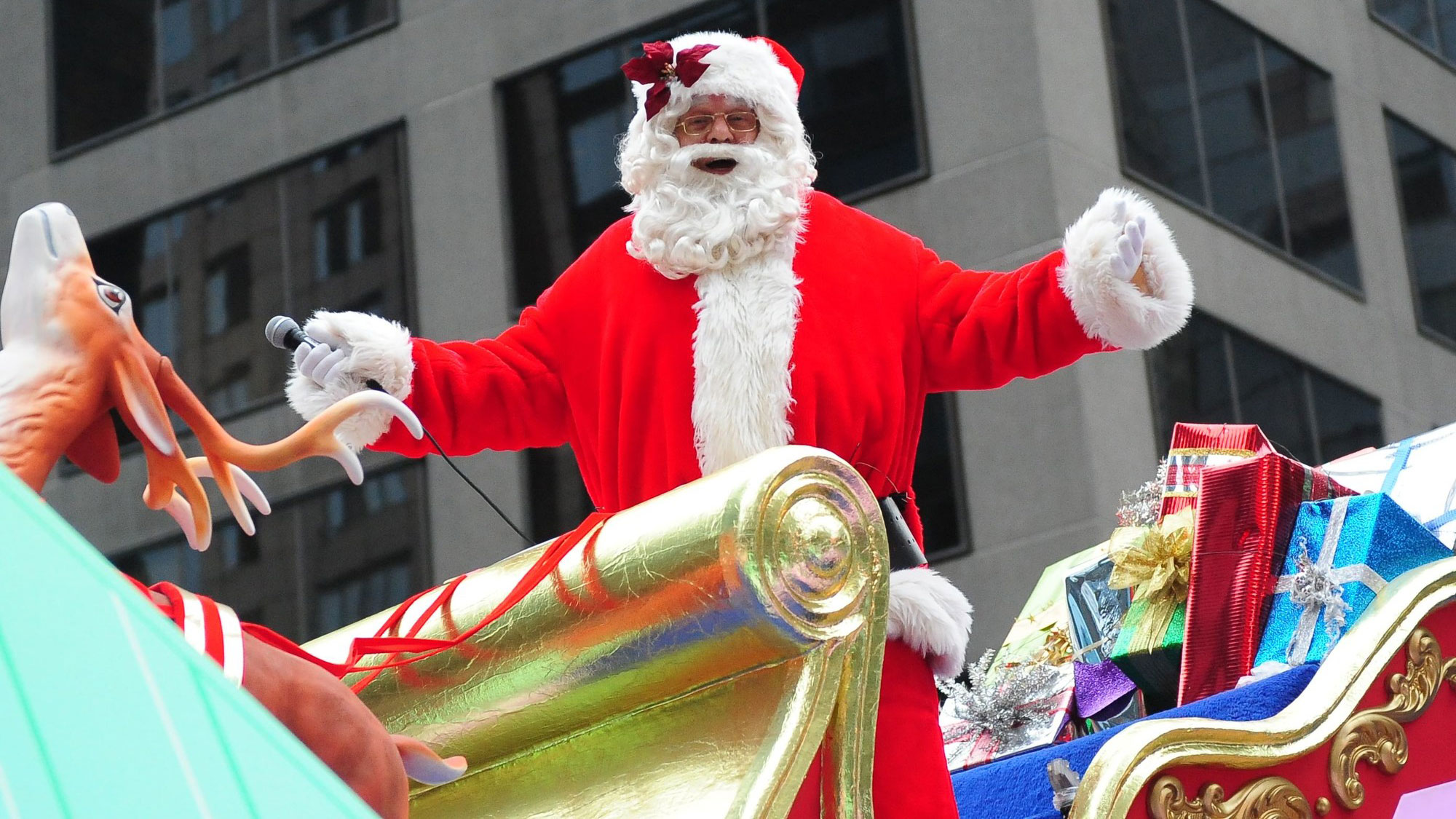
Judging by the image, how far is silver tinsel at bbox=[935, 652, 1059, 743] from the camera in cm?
421

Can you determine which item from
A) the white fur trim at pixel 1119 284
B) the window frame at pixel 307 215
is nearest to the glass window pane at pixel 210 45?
the window frame at pixel 307 215

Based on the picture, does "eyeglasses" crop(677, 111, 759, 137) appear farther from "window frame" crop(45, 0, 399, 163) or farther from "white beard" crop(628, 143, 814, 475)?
"window frame" crop(45, 0, 399, 163)

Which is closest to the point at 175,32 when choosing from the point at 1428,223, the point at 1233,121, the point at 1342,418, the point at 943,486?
the point at 943,486

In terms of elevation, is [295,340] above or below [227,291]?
below

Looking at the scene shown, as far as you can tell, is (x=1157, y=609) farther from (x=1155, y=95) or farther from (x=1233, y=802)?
(x=1155, y=95)

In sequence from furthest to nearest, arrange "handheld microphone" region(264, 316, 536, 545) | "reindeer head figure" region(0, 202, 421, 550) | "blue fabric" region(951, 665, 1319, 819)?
"blue fabric" region(951, 665, 1319, 819) → "handheld microphone" region(264, 316, 536, 545) → "reindeer head figure" region(0, 202, 421, 550)

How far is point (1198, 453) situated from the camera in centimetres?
430

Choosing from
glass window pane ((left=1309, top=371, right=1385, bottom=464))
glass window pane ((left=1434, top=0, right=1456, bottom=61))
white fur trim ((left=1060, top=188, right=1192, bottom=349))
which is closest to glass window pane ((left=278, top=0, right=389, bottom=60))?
glass window pane ((left=1309, top=371, right=1385, bottom=464))

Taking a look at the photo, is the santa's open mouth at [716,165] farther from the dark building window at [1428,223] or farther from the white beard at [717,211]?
the dark building window at [1428,223]

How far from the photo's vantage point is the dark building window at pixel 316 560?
44.7 feet

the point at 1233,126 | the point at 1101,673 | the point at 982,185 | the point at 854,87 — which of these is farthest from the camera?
the point at 1233,126

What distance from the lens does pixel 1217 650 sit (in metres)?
3.86

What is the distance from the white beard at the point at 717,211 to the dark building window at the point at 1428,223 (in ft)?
38.9

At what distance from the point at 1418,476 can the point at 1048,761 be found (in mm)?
1258
